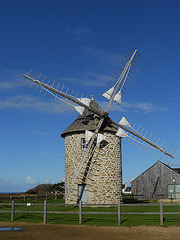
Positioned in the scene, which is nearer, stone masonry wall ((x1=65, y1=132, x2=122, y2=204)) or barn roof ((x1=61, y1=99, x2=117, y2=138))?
stone masonry wall ((x1=65, y1=132, x2=122, y2=204))

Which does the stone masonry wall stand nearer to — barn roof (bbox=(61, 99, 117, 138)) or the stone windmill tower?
the stone windmill tower

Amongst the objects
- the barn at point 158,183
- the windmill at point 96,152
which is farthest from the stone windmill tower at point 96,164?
the barn at point 158,183

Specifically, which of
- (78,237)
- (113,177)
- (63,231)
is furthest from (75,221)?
(113,177)

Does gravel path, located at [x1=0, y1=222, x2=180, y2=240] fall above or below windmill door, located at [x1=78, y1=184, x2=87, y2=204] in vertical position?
below

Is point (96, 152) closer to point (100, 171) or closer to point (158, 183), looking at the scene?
point (100, 171)

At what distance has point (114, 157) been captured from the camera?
800 inches

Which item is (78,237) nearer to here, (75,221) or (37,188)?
(75,221)

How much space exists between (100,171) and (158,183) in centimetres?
1492

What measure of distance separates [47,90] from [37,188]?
40.3m

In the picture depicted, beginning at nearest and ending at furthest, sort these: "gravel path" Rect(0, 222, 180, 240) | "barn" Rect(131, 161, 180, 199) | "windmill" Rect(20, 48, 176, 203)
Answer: "gravel path" Rect(0, 222, 180, 240)
"windmill" Rect(20, 48, 176, 203)
"barn" Rect(131, 161, 180, 199)

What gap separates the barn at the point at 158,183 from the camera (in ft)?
102

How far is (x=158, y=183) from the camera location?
32.2 m

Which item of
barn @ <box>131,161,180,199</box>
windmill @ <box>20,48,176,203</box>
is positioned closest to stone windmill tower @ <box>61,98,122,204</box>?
windmill @ <box>20,48,176,203</box>

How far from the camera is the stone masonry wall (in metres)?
19.5
